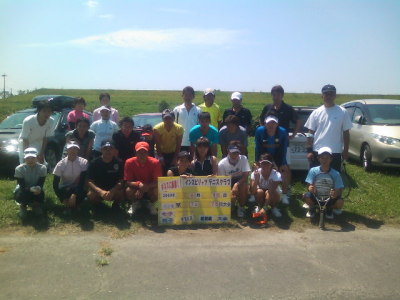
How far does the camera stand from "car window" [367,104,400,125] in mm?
9633

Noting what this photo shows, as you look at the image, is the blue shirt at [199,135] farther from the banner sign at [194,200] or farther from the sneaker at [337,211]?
the sneaker at [337,211]

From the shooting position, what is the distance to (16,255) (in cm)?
479

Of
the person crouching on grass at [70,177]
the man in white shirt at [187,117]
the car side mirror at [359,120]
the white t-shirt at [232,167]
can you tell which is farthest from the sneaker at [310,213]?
the car side mirror at [359,120]

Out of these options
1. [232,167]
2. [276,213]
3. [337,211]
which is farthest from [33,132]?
[337,211]

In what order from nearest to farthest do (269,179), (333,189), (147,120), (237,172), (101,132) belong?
(333,189) → (269,179) → (237,172) → (101,132) → (147,120)

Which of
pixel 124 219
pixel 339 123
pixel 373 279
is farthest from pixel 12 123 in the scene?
pixel 373 279

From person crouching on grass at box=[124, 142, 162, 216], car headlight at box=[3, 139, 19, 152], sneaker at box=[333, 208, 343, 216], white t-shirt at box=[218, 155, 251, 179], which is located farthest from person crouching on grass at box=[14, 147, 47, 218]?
sneaker at box=[333, 208, 343, 216]

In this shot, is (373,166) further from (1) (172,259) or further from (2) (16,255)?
(2) (16,255)

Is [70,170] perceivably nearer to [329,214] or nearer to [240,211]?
[240,211]

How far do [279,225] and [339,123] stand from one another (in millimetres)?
1959

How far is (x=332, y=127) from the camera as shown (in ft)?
21.2

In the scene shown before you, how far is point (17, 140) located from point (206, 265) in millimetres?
6190

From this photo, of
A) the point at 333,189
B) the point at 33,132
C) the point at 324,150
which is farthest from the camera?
the point at 33,132

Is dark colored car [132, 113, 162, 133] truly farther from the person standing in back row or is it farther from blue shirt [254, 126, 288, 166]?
blue shirt [254, 126, 288, 166]
